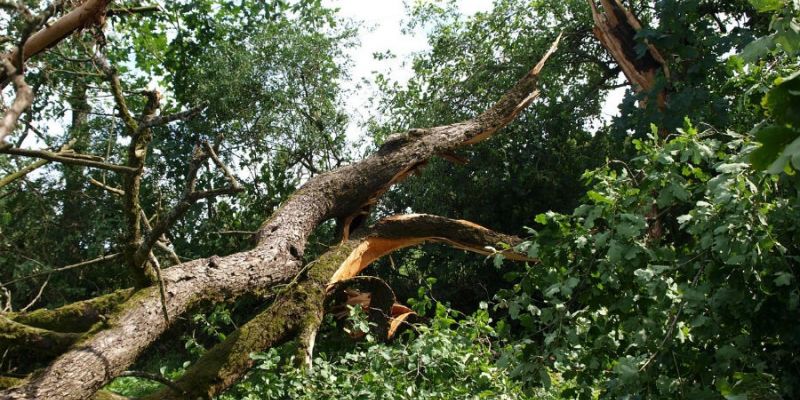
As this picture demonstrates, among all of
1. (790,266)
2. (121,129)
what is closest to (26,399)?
(790,266)

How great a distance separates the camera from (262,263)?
17.4ft

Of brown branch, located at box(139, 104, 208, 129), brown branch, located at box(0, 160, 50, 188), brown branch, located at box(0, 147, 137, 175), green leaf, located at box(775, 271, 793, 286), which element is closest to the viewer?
green leaf, located at box(775, 271, 793, 286)

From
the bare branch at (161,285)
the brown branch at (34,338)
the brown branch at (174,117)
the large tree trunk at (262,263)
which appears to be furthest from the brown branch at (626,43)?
the brown branch at (34,338)

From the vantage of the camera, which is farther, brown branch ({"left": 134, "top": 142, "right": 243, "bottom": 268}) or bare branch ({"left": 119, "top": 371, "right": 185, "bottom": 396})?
bare branch ({"left": 119, "top": 371, "right": 185, "bottom": 396})

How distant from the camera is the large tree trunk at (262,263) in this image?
12.8ft

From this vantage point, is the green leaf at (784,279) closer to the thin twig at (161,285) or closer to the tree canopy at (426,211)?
the tree canopy at (426,211)

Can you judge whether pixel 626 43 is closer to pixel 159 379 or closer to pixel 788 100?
pixel 159 379

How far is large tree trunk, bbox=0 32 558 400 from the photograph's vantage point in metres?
3.91

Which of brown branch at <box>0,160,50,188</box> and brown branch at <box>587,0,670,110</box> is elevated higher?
brown branch at <box>587,0,670,110</box>

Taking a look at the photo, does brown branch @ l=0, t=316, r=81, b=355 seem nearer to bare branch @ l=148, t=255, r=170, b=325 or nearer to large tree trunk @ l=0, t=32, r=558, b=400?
large tree trunk @ l=0, t=32, r=558, b=400

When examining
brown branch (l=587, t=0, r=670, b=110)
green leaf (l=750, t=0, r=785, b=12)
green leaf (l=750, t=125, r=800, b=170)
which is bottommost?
green leaf (l=750, t=125, r=800, b=170)

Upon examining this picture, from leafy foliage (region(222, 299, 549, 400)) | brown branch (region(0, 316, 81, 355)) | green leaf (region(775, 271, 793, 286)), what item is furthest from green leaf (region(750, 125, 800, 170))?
brown branch (region(0, 316, 81, 355))

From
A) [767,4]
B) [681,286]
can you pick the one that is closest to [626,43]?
[681,286]

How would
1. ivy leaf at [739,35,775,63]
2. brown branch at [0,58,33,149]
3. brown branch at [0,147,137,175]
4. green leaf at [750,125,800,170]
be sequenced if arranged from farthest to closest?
brown branch at [0,147,137,175] < brown branch at [0,58,33,149] < ivy leaf at [739,35,775,63] < green leaf at [750,125,800,170]
